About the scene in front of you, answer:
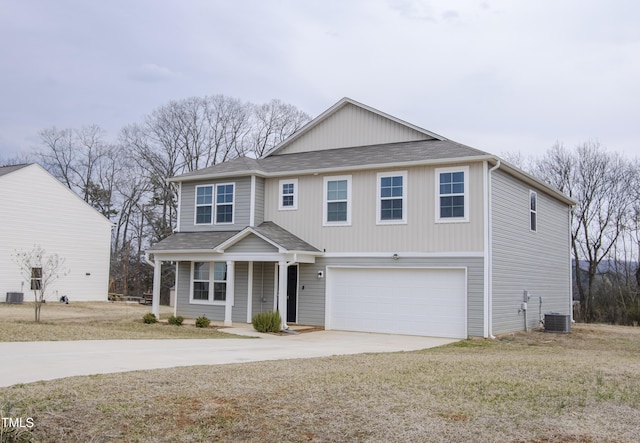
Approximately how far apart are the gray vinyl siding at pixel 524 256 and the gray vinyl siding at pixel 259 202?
7826 millimetres

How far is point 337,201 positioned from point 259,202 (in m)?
2.98

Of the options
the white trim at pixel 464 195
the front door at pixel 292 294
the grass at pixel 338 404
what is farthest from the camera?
the front door at pixel 292 294

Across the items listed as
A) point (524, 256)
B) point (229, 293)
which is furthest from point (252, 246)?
point (524, 256)

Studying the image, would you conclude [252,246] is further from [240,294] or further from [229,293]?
[240,294]

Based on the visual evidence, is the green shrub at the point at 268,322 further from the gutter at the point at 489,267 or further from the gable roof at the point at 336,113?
the gable roof at the point at 336,113

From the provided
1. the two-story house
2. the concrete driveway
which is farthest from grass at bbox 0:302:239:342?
the two-story house

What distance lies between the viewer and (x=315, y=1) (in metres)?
16.7

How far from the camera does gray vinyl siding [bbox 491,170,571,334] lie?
18188 millimetres

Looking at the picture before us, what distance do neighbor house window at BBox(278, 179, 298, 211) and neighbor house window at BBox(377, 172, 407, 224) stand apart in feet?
10.2

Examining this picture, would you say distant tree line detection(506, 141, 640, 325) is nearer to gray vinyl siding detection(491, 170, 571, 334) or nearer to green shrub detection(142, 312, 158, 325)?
gray vinyl siding detection(491, 170, 571, 334)

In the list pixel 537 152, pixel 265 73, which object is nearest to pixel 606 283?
pixel 537 152

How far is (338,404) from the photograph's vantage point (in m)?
7.14

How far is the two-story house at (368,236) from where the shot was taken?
17.8m

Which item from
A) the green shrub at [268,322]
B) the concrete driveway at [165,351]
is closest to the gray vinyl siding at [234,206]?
the green shrub at [268,322]
